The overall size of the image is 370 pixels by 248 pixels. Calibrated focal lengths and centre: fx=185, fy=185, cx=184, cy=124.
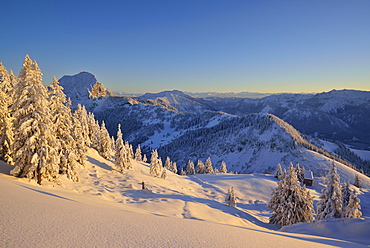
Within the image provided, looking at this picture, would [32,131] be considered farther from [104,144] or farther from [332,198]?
[332,198]

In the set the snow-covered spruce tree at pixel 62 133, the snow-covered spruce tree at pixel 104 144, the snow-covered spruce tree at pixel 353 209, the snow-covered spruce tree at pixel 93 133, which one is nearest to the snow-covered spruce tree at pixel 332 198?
the snow-covered spruce tree at pixel 353 209

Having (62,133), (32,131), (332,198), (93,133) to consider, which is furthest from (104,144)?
(332,198)

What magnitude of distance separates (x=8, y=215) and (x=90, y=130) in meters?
42.1

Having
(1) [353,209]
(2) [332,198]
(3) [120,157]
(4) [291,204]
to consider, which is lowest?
(1) [353,209]

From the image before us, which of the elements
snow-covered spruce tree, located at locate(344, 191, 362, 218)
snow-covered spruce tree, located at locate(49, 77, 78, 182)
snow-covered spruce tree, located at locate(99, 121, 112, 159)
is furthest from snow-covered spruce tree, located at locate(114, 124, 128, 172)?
snow-covered spruce tree, located at locate(344, 191, 362, 218)

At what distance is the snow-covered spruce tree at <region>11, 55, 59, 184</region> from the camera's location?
16.4 metres

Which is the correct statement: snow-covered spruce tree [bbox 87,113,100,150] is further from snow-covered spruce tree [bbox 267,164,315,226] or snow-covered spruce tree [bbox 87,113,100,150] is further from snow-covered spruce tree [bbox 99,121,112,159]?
snow-covered spruce tree [bbox 267,164,315,226]

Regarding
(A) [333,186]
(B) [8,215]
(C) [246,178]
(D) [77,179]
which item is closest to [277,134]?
(C) [246,178]

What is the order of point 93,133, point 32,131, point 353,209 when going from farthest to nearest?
point 93,133, point 353,209, point 32,131

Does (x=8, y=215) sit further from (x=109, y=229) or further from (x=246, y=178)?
(x=246, y=178)

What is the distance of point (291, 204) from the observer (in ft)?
77.8

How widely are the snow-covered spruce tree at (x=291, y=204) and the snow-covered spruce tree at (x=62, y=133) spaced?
87.0 feet

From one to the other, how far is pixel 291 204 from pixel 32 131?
98.6 ft

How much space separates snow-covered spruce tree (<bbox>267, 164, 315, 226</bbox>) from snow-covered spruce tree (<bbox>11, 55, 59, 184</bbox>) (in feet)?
87.8
